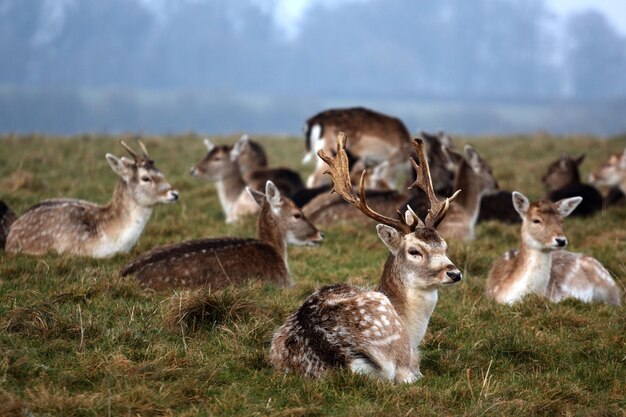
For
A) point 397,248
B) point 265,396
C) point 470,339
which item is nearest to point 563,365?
point 470,339

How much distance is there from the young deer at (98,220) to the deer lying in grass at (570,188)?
17.2ft

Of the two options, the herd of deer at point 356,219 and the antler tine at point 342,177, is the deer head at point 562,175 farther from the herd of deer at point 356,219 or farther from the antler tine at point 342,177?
the antler tine at point 342,177

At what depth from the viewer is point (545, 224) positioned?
7605mm

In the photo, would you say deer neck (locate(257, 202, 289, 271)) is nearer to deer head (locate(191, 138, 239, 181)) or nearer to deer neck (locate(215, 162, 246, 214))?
deer neck (locate(215, 162, 246, 214))

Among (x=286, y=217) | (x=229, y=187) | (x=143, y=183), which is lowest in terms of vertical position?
(x=229, y=187)

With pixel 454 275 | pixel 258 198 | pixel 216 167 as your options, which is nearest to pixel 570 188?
pixel 216 167

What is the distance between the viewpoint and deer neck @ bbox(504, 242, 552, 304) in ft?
24.2

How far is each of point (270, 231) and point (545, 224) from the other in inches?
98.0

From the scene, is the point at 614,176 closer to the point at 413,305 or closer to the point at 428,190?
the point at 428,190

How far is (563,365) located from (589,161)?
34.2ft

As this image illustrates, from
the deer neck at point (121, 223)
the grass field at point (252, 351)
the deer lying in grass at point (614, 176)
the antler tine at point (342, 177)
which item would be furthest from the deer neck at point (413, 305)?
the deer lying in grass at point (614, 176)

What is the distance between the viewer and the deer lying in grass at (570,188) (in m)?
11.4

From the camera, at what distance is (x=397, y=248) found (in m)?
5.67

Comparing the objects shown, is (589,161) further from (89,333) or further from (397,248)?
(89,333)
